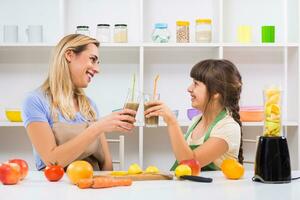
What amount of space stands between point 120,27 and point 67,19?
0.50m

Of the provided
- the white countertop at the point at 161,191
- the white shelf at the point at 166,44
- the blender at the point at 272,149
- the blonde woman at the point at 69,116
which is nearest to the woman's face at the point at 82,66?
the blonde woman at the point at 69,116

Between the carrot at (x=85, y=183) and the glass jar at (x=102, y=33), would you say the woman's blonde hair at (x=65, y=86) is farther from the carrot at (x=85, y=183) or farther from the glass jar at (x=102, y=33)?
the glass jar at (x=102, y=33)

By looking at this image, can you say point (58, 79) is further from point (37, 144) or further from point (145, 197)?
point (145, 197)

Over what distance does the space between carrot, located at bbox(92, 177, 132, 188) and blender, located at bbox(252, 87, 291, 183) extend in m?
0.49

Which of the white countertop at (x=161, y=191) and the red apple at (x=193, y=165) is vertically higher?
the red apple at (x=193, y=165)

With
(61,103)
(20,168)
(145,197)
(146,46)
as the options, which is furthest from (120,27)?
(145,197)

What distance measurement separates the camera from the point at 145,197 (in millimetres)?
1943

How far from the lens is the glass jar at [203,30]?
4391 mm

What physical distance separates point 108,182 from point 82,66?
41.9 inches

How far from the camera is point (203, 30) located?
4395 mm

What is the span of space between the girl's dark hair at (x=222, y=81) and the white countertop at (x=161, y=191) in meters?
0.83

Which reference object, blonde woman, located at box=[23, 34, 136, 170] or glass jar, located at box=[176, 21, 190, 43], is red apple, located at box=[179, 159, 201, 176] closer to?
blonde woman, located at box=[23, 34, 136, 170]

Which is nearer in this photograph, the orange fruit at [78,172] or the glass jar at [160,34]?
the orange fruit at [78,172]

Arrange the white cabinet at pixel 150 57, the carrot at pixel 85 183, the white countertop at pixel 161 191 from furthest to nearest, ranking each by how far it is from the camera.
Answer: the white cabinet at pixel 150 57 < the carrot at pixel 85 183 < the white countertop at pixel 161 191
